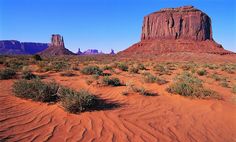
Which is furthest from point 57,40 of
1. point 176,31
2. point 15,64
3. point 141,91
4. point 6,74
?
point 141,91

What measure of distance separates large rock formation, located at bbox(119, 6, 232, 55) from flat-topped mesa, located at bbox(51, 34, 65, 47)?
56.3 m

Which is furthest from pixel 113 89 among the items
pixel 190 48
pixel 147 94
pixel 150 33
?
pixel 150 33

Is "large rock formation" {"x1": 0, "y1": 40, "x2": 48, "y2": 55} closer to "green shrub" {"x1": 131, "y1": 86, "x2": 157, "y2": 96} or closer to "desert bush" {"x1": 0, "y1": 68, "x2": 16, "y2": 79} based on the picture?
"desert bush" {"x1": 0, "y1": 68, "x2": 16, "y2": 79}

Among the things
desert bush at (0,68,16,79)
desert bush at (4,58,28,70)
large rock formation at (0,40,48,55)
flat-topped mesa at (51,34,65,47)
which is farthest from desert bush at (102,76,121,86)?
large rock formation at (0,40,48,55)

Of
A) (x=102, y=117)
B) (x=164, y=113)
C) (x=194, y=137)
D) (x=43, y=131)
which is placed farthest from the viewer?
(x=164, y=113)

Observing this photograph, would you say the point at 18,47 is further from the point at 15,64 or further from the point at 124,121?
the point at 124,121

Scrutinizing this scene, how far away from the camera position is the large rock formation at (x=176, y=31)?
2960 inches

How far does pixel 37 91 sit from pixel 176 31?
86796 mm

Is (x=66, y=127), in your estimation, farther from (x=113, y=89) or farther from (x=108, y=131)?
(x=113, y=89)

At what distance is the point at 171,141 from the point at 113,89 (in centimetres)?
385

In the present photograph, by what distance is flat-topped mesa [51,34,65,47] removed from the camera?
399 ft

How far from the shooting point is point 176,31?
84.9m

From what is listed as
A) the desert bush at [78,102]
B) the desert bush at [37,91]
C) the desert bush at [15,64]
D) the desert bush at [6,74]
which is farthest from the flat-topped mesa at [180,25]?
the desert bush at [78,102]

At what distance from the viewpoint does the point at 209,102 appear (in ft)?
A: 20.1
